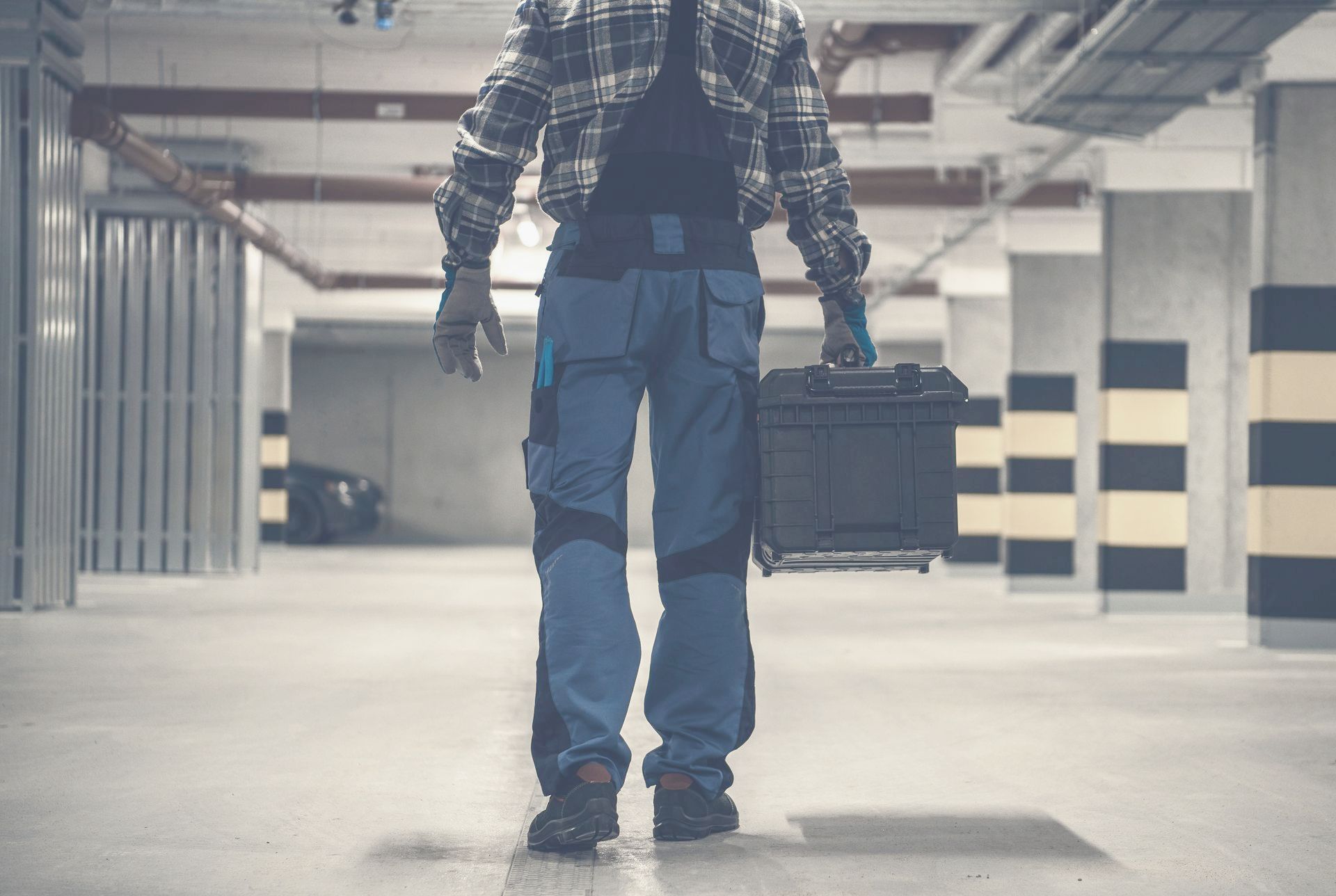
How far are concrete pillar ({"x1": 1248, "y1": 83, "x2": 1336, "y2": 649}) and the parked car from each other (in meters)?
15.4

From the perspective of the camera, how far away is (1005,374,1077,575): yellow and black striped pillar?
11.9 metres

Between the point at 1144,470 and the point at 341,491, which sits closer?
the point at 1144,470

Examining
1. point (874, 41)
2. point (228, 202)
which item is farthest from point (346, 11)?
point (228, 202)

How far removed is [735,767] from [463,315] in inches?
49.1

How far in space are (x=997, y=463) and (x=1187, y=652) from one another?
9302mm

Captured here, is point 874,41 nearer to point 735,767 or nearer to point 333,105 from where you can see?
point 333,105

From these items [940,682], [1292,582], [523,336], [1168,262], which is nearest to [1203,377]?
[1168,262]

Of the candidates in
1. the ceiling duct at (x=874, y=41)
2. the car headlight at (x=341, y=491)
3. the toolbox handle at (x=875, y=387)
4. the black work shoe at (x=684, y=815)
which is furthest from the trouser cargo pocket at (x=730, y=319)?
the car headlight at (x=341, y=491)

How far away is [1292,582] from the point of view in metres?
6.67

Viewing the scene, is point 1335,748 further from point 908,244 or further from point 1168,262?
point 908,244

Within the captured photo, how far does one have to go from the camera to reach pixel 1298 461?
6684 millimetres

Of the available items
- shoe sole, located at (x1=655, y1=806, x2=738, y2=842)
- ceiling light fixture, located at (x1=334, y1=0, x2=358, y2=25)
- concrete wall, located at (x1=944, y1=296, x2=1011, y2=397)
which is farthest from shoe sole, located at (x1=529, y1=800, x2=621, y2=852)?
concrete wall, located at (x1=944, y1=296, x2=1011, y2=397)

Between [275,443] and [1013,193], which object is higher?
[1013,193]

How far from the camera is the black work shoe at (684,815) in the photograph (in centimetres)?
235
